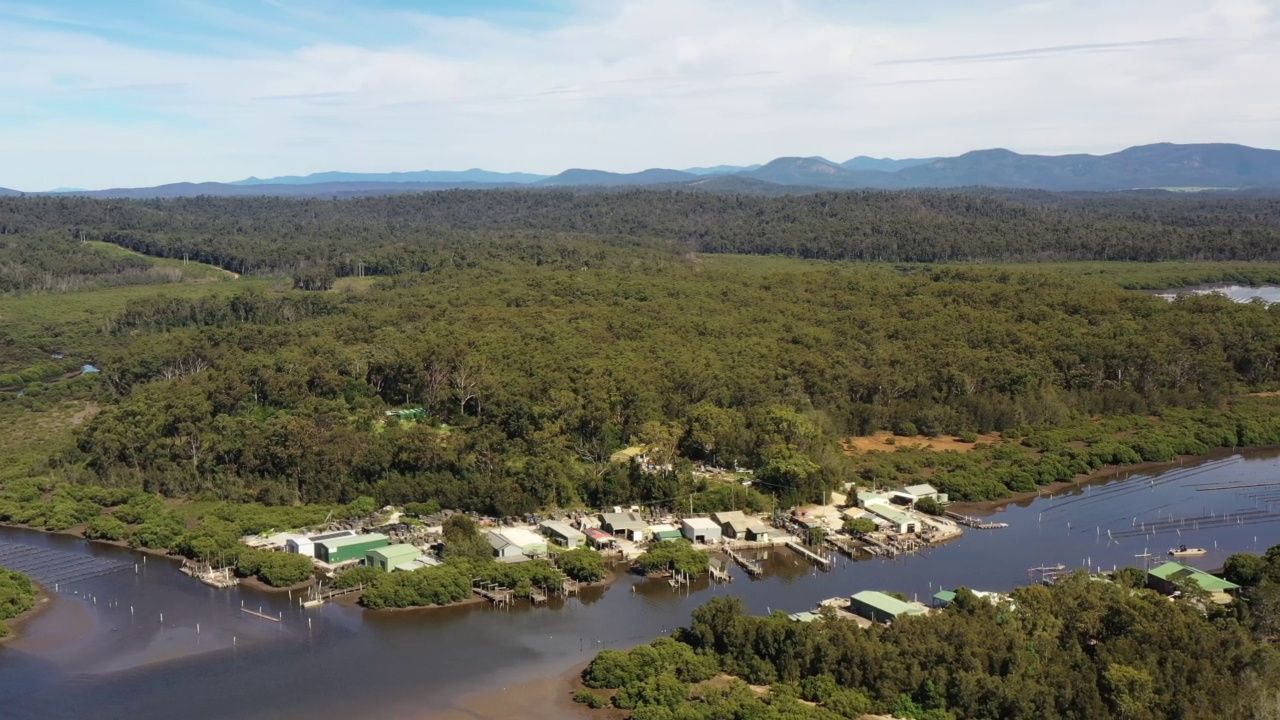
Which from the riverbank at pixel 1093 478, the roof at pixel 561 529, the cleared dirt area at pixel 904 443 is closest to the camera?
the roof at pixel 561 529

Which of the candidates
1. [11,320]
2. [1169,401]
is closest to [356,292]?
[11,320]

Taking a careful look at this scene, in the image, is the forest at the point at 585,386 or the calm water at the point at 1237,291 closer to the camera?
the forest at the point at 585,386

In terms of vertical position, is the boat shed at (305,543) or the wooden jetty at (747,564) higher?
the boat shed at (305,543)

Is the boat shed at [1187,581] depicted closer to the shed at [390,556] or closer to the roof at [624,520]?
→ the roof at [624,520]

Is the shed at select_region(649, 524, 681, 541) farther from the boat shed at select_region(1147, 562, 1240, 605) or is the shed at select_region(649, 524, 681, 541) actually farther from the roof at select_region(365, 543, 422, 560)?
the boat shed at select_region(1147, 562, 1240, 605)

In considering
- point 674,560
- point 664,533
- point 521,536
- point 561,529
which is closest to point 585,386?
point 561,529

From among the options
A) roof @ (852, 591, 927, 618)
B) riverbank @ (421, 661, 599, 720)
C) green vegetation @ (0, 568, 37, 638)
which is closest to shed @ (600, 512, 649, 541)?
roof @ (852, 591, 927, 618)

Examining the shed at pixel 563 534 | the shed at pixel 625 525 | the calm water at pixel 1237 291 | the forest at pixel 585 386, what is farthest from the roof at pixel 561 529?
the calm water at pixel 1237 291
